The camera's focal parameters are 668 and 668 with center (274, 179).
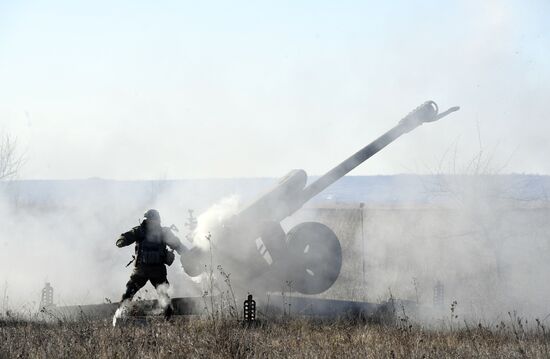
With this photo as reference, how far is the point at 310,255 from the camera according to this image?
12.0 metres

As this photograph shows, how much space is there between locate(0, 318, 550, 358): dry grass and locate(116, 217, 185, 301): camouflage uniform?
1.62m

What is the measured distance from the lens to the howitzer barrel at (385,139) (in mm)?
12461

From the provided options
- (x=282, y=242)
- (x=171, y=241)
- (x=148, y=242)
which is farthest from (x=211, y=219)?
(x=282, y=242)

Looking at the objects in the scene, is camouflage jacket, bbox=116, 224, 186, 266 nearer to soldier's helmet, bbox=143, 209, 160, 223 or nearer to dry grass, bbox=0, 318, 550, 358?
soldier's helmet, bbox=143, 209, 160, 223

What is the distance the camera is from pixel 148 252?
11000 millimetres

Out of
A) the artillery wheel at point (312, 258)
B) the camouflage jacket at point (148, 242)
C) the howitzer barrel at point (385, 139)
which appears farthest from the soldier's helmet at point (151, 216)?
the howitzer barrel at point (385, 139)

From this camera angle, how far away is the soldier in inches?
432

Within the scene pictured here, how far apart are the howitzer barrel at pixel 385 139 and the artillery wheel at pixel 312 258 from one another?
2.45ft

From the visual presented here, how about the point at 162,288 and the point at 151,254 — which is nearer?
the point at 151,254

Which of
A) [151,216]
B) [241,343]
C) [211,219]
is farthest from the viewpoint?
[211,219]

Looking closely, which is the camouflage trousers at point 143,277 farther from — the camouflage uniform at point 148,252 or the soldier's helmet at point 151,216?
the soldier's helmet at point 151,216

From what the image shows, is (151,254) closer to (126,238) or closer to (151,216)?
(126,238)

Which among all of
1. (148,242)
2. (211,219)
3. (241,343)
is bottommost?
(241,343)

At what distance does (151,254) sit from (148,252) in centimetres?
6
